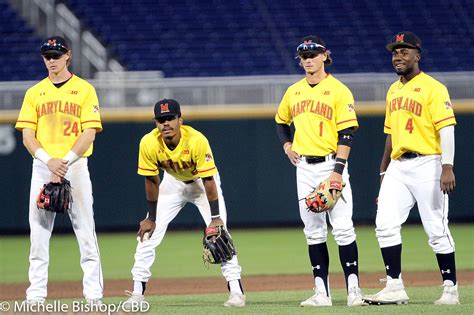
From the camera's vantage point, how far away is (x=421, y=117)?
6926 mm

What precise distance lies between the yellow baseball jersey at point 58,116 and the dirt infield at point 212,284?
1.96 meters

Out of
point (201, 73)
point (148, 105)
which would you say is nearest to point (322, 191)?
point (148, 105)

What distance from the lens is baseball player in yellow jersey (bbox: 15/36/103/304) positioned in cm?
677

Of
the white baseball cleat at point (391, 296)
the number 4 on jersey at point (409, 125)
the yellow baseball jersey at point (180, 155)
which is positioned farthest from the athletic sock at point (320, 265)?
the number 4 on jersey at point (409, 125)

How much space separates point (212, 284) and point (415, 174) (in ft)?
10.0

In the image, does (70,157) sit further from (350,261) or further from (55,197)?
(350,261)

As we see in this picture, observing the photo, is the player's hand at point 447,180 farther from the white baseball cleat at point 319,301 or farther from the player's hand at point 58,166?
the player's hand at point 58,166

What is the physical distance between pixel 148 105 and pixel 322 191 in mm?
8281

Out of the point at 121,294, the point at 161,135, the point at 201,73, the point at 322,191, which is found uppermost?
the point at 201,73

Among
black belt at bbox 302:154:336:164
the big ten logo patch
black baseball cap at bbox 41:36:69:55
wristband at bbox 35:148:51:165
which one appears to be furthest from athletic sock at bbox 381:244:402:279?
the big ten logo patch

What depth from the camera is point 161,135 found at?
7207 mm

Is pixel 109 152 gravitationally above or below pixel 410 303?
above

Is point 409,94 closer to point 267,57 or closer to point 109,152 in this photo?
point 109,152

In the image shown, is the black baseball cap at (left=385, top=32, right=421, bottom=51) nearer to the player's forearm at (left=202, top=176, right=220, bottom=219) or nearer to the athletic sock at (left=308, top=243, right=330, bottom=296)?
the athletic sock at (left=308, top=243, right=330, bottom=296)
